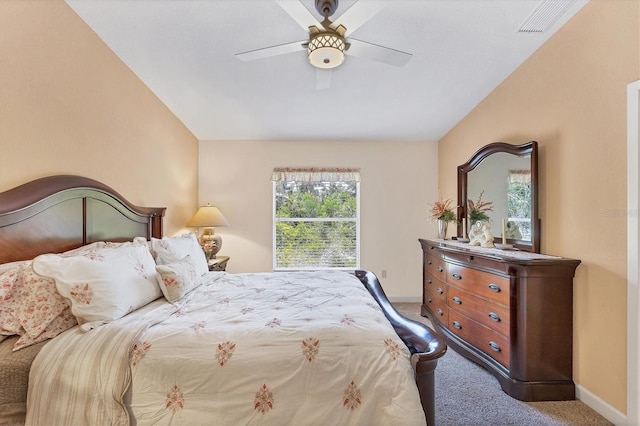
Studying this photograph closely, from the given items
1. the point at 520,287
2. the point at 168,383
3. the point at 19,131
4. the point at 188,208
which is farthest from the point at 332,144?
the point at 168,383

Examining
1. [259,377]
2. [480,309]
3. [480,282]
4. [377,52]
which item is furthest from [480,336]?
[377,52]

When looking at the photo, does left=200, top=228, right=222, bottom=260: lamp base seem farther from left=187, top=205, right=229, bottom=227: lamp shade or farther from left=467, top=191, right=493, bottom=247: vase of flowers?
left=467, top=191, right=493, bottom=247: vase of flowers

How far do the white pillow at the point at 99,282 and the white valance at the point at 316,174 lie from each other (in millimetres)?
2569

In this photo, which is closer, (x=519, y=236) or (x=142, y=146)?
(x=519, y=236)

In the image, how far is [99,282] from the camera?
1452 millimetres

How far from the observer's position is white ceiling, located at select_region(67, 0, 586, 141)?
2059 millimetres

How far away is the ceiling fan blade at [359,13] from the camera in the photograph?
1.47 m

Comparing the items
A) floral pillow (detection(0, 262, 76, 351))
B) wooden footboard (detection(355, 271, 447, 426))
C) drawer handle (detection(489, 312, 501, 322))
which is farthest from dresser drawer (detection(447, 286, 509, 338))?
floral pillow (detection(0, 262, 76, 351))

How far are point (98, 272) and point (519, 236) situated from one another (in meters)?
3.12

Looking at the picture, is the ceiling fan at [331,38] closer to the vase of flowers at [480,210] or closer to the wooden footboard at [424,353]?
the wooden footboard at [424,353]

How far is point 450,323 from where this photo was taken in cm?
278

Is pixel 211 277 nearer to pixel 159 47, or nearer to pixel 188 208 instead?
pixel 188 208

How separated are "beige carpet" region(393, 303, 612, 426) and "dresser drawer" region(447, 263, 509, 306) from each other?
65 cm

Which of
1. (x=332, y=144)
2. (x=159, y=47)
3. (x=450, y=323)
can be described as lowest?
(x=450, y=323)
